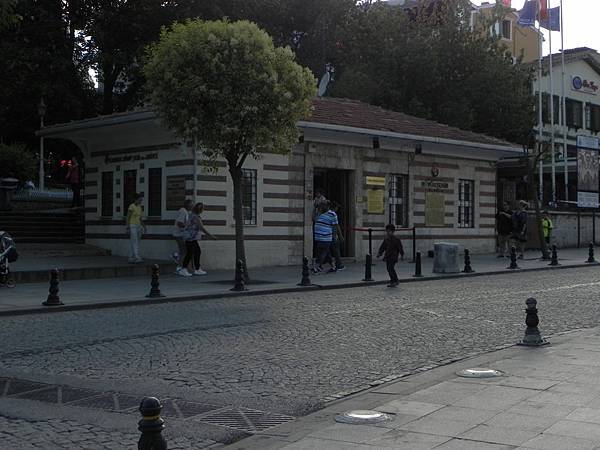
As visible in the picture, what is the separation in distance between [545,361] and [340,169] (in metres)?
17.2

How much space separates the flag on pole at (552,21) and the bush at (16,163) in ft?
87.1

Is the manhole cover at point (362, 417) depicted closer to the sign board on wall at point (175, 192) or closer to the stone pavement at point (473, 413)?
the stone pavement at point (473, 413)

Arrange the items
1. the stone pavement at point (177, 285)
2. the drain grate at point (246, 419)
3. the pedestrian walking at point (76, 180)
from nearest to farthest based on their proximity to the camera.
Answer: the drain grate at point (246, 419), the stone pavement at point (177, 285), the pedestrian walking at point (76, 180)

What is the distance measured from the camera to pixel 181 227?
65.7ft

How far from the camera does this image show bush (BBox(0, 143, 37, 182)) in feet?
103

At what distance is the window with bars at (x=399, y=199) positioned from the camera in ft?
87.2

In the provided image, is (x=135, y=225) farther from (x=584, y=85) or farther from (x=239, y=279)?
(x=584, y=85)

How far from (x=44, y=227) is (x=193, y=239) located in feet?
28.3

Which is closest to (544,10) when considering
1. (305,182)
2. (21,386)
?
(305,182)

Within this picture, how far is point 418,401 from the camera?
253 inches

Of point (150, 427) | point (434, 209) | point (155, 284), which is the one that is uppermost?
point (434, 209)

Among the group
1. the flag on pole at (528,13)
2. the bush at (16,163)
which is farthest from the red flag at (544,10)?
the bush at (16,163)

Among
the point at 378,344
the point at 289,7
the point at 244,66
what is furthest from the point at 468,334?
the point at 289,7

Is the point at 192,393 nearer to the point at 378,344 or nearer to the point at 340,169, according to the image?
the point at 378,344
